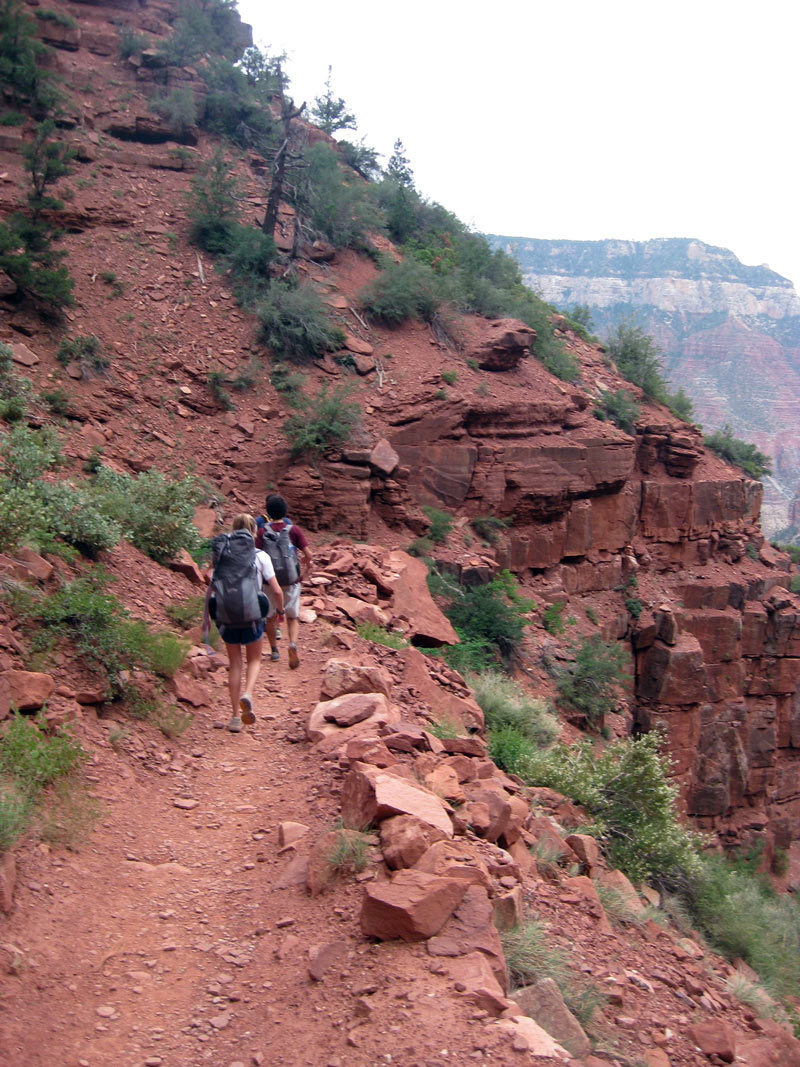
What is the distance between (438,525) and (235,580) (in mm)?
8804

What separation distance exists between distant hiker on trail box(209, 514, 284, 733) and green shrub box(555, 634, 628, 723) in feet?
31.0

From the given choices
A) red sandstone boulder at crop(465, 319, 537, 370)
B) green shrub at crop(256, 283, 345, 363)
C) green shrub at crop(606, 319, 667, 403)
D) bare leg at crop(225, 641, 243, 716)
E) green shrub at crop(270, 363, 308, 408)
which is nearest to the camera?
bare leg at crop(225, 641, 243, 716)

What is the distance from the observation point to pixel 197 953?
12.7 ft

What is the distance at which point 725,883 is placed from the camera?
29.2 ft

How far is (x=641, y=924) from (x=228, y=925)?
A: 3.17 metres

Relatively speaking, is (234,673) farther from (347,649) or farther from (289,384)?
(289,384)

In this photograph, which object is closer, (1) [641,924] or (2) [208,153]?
(1) [641,924]

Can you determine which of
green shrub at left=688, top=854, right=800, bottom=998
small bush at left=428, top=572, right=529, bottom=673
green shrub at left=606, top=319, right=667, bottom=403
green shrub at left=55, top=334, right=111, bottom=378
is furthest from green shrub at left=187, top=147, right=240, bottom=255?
green shrub at left=688, top=854, right=800, bottom=998

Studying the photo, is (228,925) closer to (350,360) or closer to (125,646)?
(125,646)

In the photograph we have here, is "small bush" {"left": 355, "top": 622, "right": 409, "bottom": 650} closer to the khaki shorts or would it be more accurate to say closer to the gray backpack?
the khaki shorts

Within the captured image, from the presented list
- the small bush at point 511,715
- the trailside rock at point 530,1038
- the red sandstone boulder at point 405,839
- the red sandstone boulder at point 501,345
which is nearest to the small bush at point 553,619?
the red sandstone boulder at point 501,345

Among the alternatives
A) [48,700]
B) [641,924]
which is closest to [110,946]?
[48,700]

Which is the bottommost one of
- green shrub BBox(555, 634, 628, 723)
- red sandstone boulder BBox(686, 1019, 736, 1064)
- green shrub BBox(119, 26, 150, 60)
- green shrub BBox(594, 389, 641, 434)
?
green shrub BBox(555, 634, 628, 723)

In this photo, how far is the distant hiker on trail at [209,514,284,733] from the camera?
6219 mm
